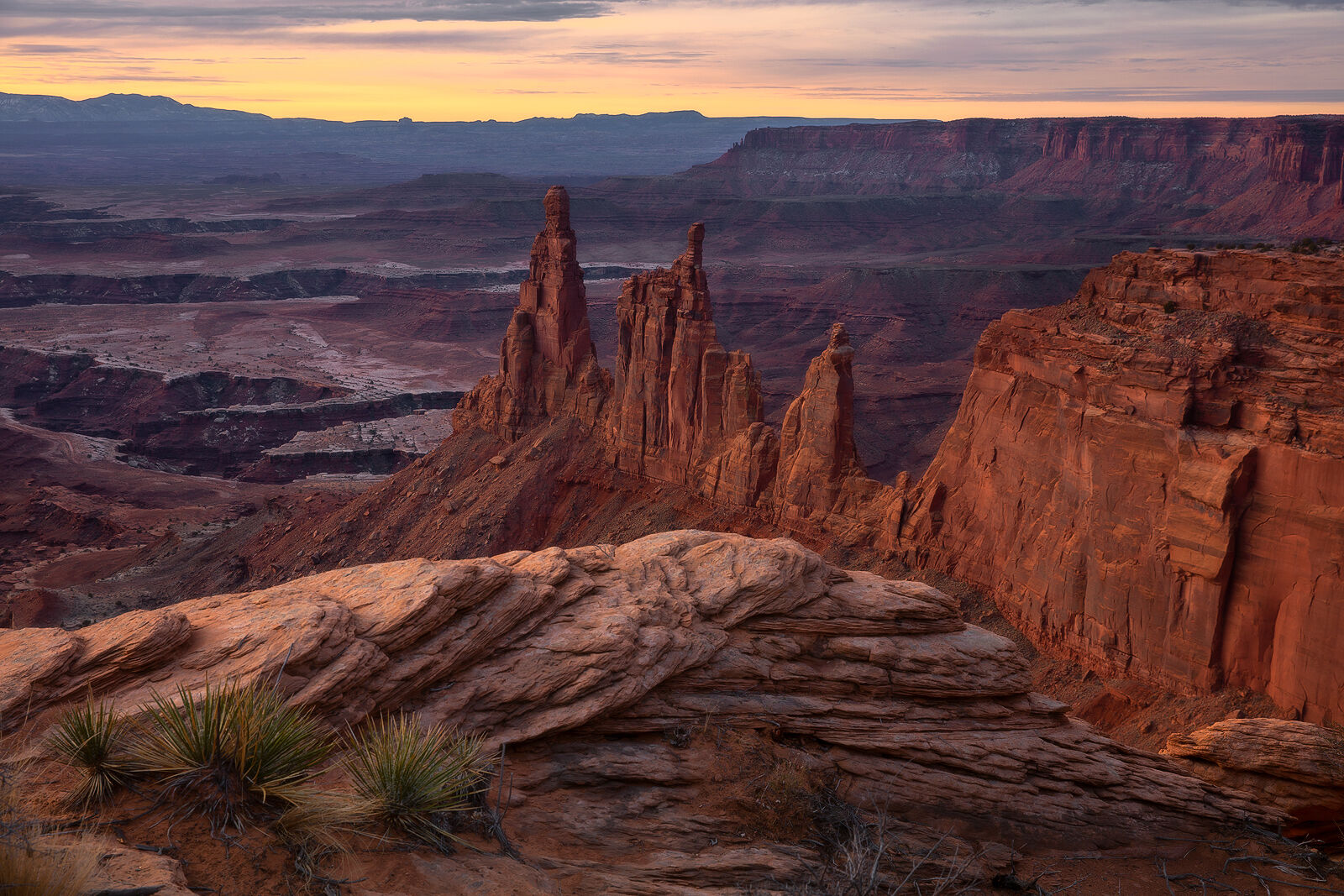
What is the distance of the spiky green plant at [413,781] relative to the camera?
9.77m

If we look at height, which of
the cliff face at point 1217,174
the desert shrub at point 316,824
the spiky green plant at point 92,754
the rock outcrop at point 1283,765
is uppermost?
the cliff face at point 1217,174

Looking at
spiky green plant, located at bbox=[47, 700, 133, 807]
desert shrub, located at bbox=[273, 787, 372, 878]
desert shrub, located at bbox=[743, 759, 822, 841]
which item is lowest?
desert shrub, located at bbox=[743, 759, 822, 841]

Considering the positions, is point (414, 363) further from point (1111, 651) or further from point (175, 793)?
point (175, 793)

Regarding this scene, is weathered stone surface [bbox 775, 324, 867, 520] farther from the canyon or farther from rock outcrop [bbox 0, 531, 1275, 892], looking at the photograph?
rock outcrop [bbox 0, 531, 1275, 892]

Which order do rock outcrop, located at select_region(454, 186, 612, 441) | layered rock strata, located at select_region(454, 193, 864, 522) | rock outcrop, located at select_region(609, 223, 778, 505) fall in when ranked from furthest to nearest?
rock outcrop, located at select_region(454, 186, 612, 441) < rock outcrop, located at select_region(609, 223, 778, 505) < layered rock strata, located at select_region(454, 193, 864, 522)

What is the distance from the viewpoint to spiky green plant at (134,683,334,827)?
9.23 metres

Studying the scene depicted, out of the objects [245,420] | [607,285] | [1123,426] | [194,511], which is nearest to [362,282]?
[607,285]

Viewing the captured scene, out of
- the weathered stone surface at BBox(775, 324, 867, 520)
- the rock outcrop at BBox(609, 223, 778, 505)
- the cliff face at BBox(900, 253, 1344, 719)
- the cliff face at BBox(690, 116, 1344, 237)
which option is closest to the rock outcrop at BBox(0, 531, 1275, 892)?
the cliff face at BBox(900, 253, 1344, 719)

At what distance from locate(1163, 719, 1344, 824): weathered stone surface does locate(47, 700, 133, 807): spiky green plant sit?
552 inches

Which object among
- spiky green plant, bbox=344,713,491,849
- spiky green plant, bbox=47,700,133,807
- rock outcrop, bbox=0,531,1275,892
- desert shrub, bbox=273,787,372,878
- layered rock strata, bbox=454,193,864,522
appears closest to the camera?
desert shrub, bbox=273,787,372,878

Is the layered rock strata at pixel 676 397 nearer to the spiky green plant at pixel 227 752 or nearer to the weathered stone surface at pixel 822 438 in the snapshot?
the weathered stone surface at pixel 822 438

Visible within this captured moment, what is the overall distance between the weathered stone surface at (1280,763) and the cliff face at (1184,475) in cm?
557

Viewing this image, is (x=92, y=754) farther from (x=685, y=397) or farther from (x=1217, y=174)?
(x=1217, y=174)

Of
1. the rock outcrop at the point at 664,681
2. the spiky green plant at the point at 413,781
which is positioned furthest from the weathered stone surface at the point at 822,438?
the spiky green plant at the point at 413,781
